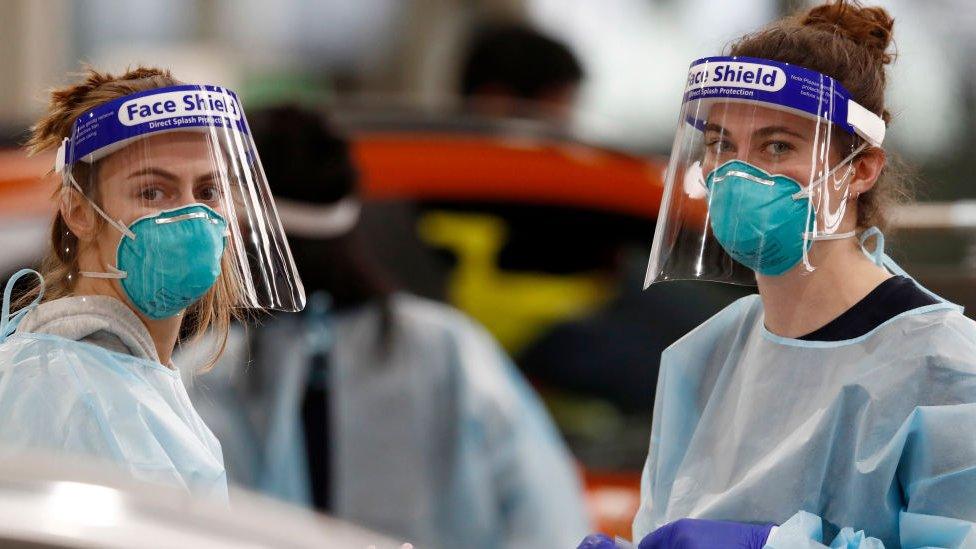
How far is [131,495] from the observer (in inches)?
65.4

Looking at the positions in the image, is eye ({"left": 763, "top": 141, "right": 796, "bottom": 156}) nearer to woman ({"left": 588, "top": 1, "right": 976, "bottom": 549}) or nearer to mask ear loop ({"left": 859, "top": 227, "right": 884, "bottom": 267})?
woman ({"left": 588, "top": 1, "right": 976, "bottom": 549})

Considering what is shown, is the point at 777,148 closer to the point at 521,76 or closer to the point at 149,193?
the point at 149,193

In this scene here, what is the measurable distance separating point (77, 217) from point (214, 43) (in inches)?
364

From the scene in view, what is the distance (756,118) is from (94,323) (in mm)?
868

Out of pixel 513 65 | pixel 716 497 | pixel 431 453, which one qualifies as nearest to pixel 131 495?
pixel 716 497

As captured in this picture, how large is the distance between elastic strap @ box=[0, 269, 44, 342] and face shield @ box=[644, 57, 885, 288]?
33.0 inches

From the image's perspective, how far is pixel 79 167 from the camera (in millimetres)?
2115

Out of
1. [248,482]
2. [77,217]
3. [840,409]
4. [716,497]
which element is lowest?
[248,482]

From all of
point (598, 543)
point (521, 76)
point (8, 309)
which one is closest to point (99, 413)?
point (8, 309)

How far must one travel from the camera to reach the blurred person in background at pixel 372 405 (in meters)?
4.05

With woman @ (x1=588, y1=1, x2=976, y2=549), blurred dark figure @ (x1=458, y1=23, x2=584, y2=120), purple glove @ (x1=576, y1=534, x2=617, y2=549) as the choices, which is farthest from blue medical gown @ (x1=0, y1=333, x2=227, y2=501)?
blurred dark figure @ (x1=458, y1=23, x2=584, y2=120)

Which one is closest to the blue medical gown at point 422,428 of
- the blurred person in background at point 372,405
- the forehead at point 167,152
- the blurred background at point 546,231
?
the blurred person in background at point 372,405

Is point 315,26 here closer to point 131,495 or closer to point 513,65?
point 513,65

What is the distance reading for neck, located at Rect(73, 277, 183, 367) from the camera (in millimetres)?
2121
